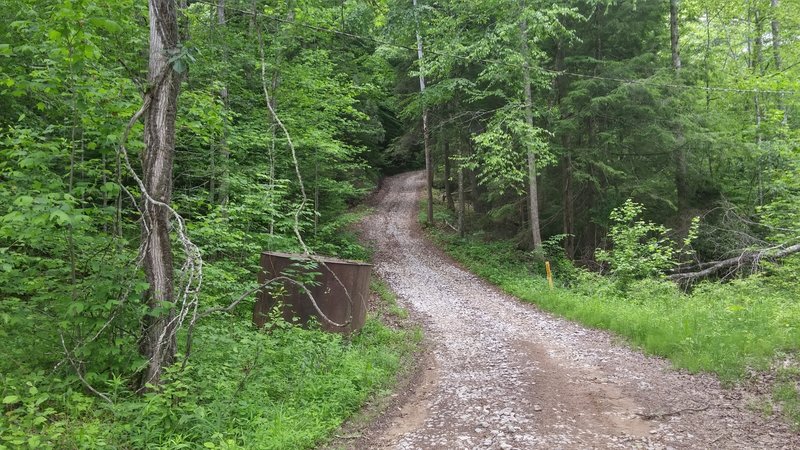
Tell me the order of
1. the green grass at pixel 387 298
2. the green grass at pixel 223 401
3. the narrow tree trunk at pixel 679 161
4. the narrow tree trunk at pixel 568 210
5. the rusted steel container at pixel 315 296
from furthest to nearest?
the narrow tree trunk at pixel 568 210 → the narrow tree trunk at pixel 679 161 → the green grass at pixel 387 298 → the rusted steel container at pixel 315 296 → the green grass at pixel 223 401

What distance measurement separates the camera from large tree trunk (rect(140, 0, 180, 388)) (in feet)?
14.9

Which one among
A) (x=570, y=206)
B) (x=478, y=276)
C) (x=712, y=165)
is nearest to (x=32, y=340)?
(x=478, y=276)

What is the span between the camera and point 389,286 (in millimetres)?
15008

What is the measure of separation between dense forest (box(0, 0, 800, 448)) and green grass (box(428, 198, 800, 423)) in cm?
15

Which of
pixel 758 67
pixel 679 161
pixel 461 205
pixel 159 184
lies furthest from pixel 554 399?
pixel 758 67

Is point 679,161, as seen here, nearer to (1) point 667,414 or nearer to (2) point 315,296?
(1) point 667,414

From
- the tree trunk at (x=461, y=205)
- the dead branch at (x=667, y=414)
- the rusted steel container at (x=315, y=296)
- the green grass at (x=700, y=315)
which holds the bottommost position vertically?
the dead branch at (x=667, y=414)

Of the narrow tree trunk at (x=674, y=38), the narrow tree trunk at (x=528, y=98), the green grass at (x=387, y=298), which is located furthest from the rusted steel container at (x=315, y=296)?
the narrow tree trunk at (x=674, y=38)

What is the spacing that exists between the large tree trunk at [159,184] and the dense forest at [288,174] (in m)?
0.02

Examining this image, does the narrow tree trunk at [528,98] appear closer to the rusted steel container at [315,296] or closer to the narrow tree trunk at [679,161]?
the narrow tree trunk at [679,161]

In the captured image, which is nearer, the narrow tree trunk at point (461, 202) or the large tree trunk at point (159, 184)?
the large tree trunk at point (159, 184)

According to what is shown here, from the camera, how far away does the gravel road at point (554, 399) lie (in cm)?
500

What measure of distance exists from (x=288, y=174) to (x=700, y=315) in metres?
11.4

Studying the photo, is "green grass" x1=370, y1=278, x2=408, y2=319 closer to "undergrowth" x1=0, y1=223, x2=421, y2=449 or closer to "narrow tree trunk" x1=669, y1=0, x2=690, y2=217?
"undergrowth" x1=0, y1=223, x2=421, y2=449
